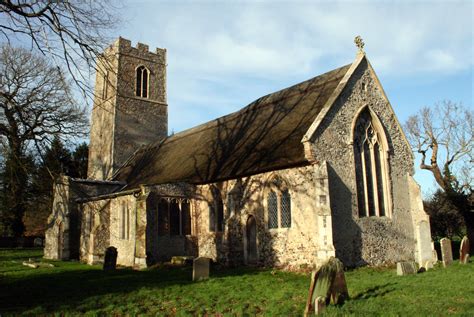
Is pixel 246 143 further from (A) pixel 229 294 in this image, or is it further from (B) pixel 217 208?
(A) pixel 229 294

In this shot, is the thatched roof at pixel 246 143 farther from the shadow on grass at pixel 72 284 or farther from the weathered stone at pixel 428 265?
the weathered stone at pixel 428 265

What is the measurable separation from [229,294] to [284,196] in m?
6.25

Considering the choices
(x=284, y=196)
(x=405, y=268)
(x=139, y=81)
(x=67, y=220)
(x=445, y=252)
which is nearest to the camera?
(x=405, y=268)

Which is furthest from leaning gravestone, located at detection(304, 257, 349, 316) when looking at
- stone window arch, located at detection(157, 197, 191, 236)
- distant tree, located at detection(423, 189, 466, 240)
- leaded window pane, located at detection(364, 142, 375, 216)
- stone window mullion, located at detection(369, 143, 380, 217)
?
distant tree, located at detection(423, 189, 466, 240)

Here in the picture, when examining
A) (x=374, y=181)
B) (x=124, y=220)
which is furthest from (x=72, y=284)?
(x=374, y=181)

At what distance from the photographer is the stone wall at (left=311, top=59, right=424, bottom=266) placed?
1474 cm

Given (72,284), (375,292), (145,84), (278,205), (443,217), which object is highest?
(145,84)

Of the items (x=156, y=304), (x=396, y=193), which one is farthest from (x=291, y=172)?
(x=156, y=304)

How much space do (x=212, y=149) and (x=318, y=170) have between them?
815 cm

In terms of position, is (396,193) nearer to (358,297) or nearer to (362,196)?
(362,196)

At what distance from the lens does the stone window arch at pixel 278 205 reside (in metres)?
15.4

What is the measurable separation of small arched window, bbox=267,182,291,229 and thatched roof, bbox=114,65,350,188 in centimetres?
102

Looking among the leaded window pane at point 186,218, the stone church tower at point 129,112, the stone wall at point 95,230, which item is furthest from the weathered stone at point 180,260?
the stone church tower at point 129,112

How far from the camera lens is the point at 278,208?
1559 cm
